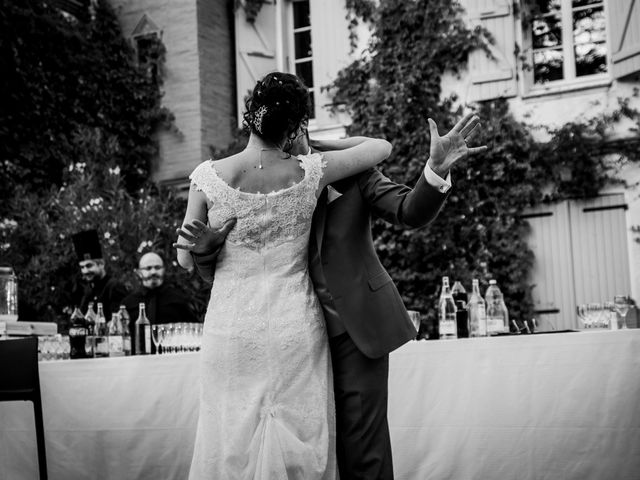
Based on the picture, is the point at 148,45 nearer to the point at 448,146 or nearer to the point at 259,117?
the point at 259,117

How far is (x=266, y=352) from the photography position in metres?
3.17

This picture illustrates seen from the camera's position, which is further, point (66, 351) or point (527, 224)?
point (527, 224)

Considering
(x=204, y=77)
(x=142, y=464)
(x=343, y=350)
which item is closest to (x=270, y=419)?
(x=343, y=350)

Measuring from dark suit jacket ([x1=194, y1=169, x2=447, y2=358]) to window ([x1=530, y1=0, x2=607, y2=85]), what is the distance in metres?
7.67

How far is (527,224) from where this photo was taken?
→ 10188mm

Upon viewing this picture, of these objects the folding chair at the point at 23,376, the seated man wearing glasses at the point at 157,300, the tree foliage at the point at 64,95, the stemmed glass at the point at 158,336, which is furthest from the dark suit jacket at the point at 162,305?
the tree foliage at the point at 64,95

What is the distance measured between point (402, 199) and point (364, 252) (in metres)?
0.24

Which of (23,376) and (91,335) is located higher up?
(91,335)

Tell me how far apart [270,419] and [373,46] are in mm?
8455

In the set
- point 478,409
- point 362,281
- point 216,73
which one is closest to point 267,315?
point 362,281

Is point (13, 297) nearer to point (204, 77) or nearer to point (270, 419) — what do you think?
point (270, 419)

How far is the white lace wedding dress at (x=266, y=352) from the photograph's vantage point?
10.2 feet

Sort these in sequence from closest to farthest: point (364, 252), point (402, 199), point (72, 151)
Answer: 1. point (402, 199)
2. point (364, 252)
3. point (72, 151)

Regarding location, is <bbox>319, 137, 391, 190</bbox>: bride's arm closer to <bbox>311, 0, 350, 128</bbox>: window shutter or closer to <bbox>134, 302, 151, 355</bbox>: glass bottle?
<bbox>134, 302, 151, 355</bbox>: glass bottle
